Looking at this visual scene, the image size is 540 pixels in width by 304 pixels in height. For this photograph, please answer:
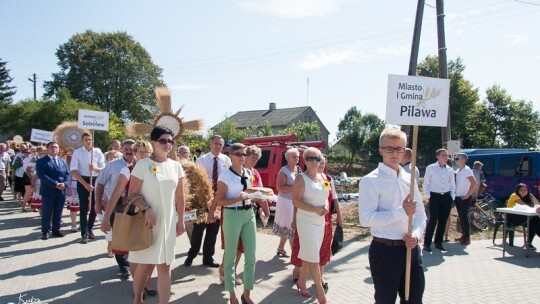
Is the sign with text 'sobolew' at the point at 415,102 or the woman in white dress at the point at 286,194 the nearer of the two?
the sign with text 'sobolew' at the point at 415,102

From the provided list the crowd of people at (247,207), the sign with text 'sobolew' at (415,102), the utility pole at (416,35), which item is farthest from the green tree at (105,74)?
the sign with text 'sobolew' at (415,102)

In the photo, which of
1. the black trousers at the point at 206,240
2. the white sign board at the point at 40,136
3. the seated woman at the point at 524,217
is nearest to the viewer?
the black trousers at the point at 206,240

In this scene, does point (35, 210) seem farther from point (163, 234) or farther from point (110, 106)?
point (110, 106)

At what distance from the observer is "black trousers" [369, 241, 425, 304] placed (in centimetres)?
329

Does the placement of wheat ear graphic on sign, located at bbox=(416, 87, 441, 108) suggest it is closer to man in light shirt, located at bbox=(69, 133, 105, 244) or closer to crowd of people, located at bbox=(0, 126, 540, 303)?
crowd of people, located at bbox=(0, 126, 540, 303)

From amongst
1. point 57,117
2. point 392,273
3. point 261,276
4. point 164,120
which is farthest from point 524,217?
point 57,117

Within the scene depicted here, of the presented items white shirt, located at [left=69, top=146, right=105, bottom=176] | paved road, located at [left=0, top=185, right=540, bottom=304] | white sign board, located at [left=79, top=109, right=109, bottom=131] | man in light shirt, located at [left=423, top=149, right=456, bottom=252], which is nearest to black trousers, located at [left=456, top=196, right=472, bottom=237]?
paved road, located at [left=0, top=185, right=540, bottom=304]

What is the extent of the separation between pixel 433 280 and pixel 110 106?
43366 millimetres

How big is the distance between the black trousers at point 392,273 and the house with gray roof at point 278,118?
49339 millimetres

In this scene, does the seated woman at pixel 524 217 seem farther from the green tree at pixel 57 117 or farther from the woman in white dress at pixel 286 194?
the green tree at pixel 57 117

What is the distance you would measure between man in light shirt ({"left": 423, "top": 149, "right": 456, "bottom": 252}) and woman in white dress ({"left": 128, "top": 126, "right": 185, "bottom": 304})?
5.63 meters

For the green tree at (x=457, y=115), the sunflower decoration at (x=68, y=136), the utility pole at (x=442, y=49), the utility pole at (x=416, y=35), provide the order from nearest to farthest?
1. the utility pole at (x=442, y=49)
2. the utility pole at (x=416, y=35)
3. the sunflower decoration at (x=68, y=136)
4. the green tree at (x=457, y=115)

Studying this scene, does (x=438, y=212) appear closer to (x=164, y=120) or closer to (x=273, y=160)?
(x=273, y=160)

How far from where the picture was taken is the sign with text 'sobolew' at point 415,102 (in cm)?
393
